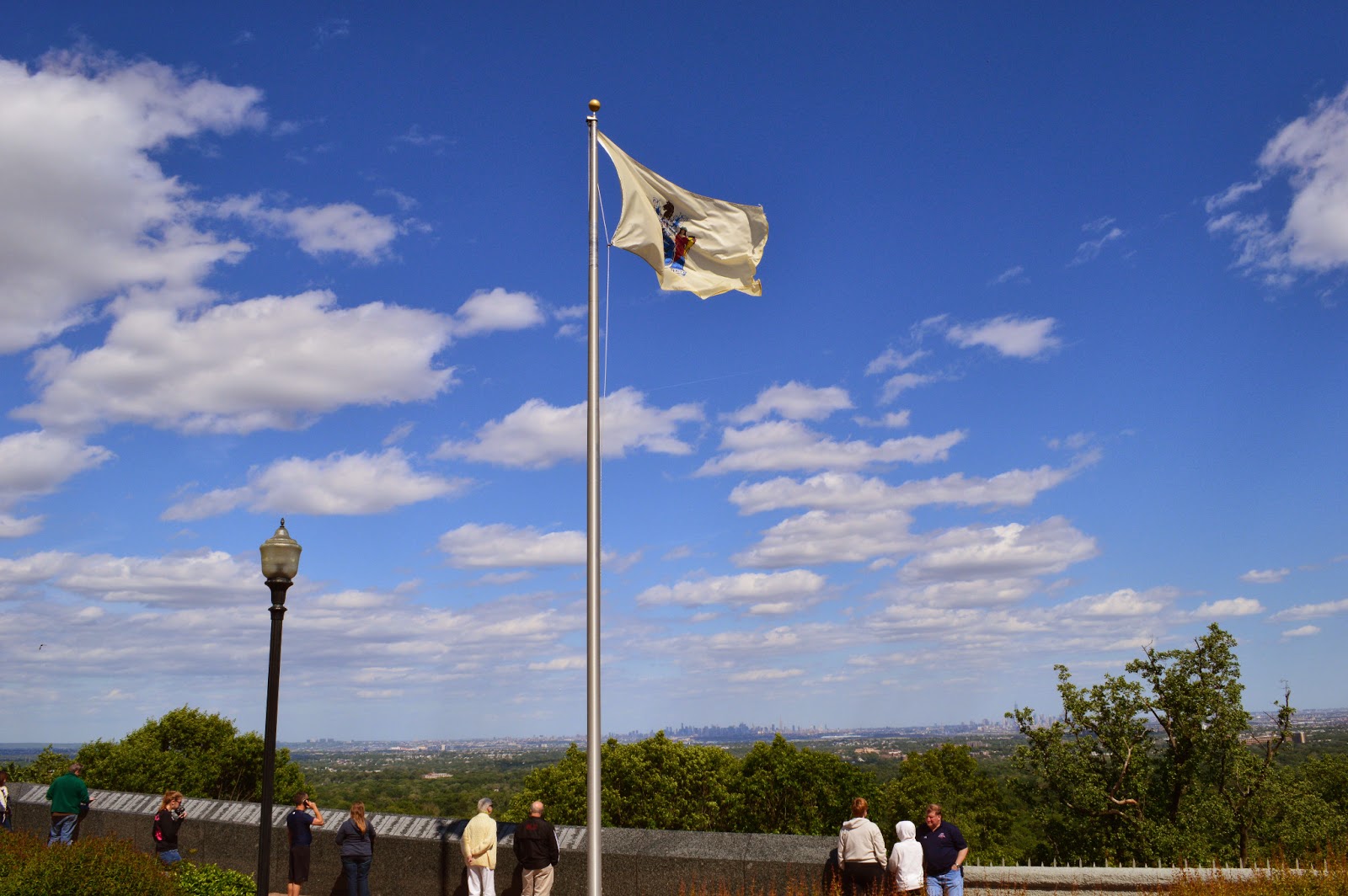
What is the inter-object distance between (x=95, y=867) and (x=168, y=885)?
866 mm

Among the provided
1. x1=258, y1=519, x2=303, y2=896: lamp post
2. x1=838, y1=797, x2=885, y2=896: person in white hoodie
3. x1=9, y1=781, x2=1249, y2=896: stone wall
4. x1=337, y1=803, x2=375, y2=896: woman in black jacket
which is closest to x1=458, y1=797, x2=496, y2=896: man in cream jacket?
x1=9, y1=781, x2=1249, y2=896: stone wall

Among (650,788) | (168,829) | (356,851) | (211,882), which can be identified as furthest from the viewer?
(650,788)

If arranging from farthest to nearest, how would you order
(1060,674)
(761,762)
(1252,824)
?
(761,762) → (1060,674) → (1252,824)

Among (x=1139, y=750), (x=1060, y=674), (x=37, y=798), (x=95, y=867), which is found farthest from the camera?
(x=1060, y=674)

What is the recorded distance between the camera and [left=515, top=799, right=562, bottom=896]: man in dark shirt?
37.0 feet

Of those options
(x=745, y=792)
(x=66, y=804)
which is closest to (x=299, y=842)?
(x=66, y=804)

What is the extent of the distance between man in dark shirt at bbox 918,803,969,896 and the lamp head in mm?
7883

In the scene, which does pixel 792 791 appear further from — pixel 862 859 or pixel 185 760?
pixel 862 859

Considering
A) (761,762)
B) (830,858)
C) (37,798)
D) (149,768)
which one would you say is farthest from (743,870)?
(761,762)

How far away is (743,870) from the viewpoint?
35.3 feet

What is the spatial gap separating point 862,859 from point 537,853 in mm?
3821

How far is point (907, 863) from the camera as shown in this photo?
1044 centimetres

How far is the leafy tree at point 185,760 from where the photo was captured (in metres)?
40.3

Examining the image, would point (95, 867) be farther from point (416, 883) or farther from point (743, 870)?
point (743, 870)
